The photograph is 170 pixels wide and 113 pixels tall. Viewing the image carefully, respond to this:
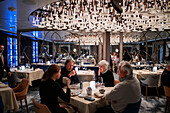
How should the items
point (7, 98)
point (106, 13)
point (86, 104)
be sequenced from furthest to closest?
point (106, 13) → point (7, 98) → point (86, 104)

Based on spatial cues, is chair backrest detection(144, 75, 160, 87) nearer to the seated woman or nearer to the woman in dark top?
the seated woman

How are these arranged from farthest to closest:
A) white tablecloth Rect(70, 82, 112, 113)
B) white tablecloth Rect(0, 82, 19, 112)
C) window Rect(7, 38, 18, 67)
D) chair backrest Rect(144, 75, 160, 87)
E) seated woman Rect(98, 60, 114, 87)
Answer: window Rect(7, 38, 18, 67) → chair backrest Rect(144, 75, 160, 87) → seated woman Rect(98, 60, 114, 87) → white tablecloth Rect(0, 82, 19, 112) → white tablecloth Rect(70, 82, 112, 113)

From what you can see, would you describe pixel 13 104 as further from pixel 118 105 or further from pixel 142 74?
pixel 142 74

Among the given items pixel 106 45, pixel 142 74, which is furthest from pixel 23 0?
pixel 142 74

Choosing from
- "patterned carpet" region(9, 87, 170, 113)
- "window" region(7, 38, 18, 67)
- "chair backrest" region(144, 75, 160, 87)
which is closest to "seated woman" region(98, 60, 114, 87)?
"patterned carpet" region(9, 87, 170, 113)

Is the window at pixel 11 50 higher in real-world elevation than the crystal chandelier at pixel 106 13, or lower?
lower

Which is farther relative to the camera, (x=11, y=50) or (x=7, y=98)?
(x=11, y=50)

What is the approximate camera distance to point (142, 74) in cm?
537

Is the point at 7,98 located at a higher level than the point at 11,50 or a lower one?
lower

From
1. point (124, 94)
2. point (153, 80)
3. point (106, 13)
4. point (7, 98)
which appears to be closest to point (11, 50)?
point (7, 98)

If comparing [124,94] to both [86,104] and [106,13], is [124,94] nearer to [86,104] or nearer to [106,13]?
[86,104]

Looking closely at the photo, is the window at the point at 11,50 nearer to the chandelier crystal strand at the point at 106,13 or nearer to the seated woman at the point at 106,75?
the chandelier crystal strand at the point at 106,13

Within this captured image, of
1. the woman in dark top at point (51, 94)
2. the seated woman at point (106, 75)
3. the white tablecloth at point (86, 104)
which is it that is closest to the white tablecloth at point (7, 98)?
the woman in dark top at point (51, 94)

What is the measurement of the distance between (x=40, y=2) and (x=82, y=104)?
128 inches
